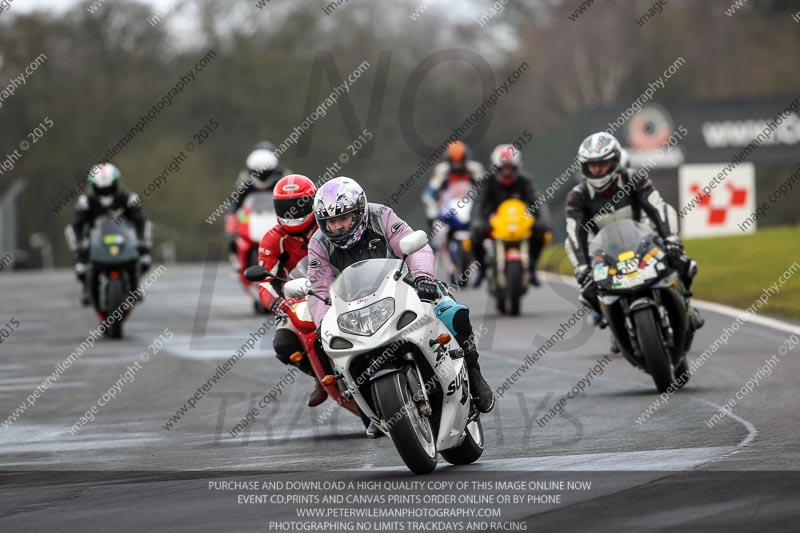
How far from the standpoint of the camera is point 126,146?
63.9 meters

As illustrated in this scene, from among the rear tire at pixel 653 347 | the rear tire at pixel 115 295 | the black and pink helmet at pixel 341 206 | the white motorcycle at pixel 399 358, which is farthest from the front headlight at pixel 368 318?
the rear tire at pixel 115 295

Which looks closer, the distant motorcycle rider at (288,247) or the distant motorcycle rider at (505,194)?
the distant motorcycle rider at (288,247)

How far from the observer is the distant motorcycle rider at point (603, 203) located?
40.7 ft

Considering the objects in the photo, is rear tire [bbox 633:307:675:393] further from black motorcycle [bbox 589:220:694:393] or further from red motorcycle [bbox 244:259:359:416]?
red motorcycle [bbox 244:259:359:416]

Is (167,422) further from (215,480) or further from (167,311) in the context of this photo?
(167,311)

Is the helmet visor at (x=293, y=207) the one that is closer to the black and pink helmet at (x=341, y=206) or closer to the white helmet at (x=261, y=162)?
the black and pink helmet at (x=341, y=206)

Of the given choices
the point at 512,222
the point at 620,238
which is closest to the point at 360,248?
the point at 620,238

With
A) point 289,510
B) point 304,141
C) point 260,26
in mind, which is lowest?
point 304,141

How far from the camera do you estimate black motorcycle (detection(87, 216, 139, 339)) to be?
19328mm

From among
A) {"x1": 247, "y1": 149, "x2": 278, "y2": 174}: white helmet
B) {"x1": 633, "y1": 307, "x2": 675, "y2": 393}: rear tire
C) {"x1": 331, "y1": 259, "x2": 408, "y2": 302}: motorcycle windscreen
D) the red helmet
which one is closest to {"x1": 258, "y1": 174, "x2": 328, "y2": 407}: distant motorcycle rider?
the red helmet

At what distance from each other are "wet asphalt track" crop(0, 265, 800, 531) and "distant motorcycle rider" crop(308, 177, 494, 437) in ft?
2.09

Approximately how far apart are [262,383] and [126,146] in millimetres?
50749

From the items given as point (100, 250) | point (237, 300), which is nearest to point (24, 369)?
point (100, 250)

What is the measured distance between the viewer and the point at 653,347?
1156 cm
